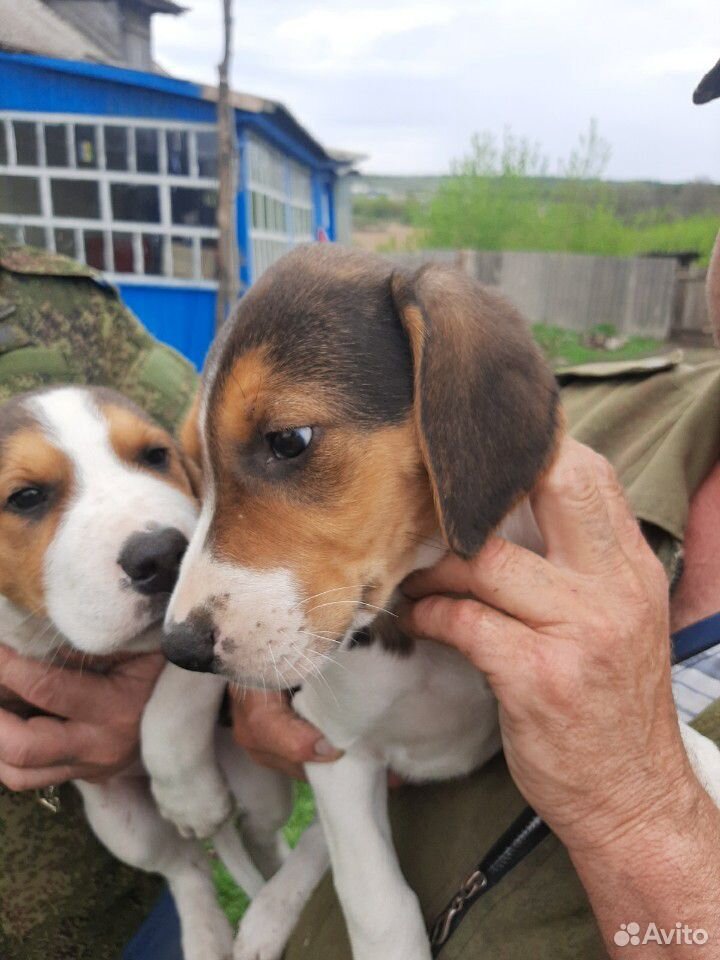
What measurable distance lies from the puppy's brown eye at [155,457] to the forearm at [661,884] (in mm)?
1611

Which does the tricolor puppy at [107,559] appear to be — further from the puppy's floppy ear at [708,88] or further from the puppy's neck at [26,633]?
the puppy's floppy ear at [708,88]

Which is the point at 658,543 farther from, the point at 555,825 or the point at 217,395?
the point at 217,395

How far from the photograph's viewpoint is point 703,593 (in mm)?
2230

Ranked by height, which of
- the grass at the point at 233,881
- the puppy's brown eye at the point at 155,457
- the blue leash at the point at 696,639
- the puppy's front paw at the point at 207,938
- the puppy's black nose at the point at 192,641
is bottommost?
the grass at the point at 233,881

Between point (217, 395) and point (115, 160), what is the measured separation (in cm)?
663

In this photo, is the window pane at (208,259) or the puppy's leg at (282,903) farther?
the window pane at (208,259)

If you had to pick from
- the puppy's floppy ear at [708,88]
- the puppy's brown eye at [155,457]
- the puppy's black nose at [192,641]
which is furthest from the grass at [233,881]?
the puppy's floppy ear at [708,88]

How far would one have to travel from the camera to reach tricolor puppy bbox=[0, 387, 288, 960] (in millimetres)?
2125

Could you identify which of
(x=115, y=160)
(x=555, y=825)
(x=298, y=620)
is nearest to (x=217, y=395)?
(x=298, y=620)

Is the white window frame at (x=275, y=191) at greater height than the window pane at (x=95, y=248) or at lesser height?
greater

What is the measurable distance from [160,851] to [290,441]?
1.76m

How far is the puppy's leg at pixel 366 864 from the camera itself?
1.86m

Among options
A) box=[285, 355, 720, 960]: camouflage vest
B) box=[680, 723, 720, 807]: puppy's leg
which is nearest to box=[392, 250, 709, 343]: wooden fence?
box=[285, 355, 720, 960]: camouflage vest

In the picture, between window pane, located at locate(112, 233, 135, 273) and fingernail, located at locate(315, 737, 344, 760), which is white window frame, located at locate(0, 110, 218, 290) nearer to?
window pane, located at locate(112, 233, 135, 273)
